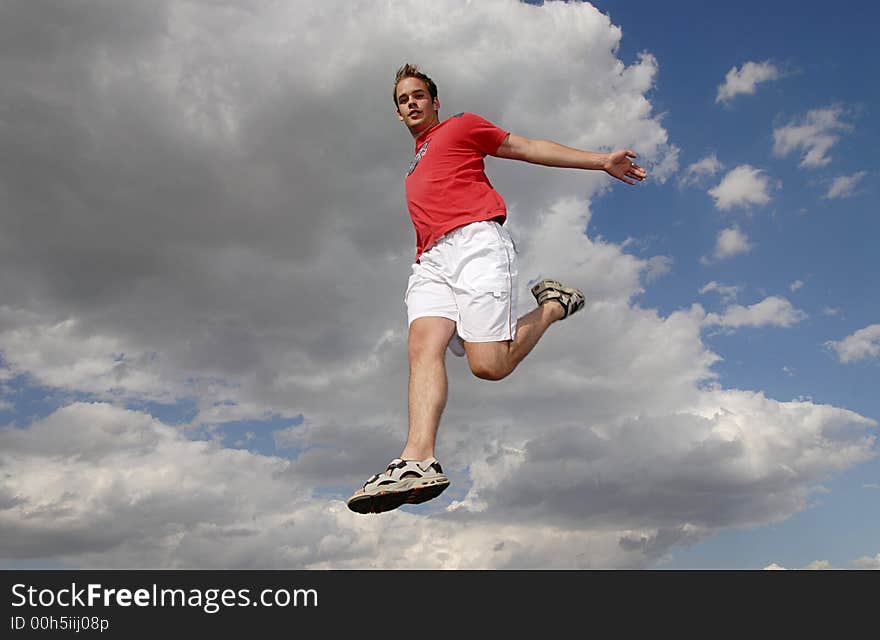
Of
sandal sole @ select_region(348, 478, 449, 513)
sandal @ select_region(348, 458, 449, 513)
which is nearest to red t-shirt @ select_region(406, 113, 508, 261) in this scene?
sandal @ select_region(348, 458, 449, 513)

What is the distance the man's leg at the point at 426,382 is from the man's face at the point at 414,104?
1.74 meters

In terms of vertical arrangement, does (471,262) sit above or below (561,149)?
below

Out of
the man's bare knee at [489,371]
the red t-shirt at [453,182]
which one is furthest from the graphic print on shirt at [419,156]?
the man's bare knee at [489,371]

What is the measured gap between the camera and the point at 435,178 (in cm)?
615

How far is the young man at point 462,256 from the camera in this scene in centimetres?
589

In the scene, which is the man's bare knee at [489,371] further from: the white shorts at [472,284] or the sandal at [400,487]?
the sandal at [400,487]

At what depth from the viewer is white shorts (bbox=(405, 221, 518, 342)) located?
5.93 m

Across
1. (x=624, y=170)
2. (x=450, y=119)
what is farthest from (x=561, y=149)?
(x=450, y=119)

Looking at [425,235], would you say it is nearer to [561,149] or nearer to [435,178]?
[435,178]

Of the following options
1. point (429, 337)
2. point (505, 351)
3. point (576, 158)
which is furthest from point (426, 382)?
point (576, 158)

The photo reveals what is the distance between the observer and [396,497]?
5180 mm

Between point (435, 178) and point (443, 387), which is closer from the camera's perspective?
point (443, 387)

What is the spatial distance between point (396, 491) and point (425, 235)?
212cm
